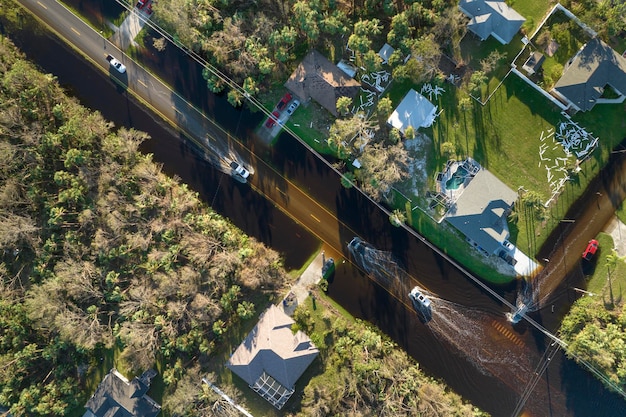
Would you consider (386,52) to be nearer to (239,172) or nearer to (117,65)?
(239,172)

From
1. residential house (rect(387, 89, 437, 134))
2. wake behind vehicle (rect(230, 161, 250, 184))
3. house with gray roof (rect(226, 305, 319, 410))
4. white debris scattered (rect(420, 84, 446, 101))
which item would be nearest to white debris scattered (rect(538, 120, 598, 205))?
white debris scattered (rect(420, 84, 446, 101))

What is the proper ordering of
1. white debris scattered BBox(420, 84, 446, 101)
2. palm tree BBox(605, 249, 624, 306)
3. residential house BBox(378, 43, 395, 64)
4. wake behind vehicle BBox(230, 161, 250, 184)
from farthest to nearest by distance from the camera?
wake behind vehicle BBox(230, 161, 250, 184) < white debris scattered BBox(420, 84, 446, 101) < residential house BBox(378, 43, 395, 64) < palm tree BBox(605, 249, 624, 306)

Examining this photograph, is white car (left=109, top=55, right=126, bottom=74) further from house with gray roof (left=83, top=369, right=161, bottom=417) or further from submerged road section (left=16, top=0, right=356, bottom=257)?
house with gray roof (left=83, top=369, right=161, bottom=417)

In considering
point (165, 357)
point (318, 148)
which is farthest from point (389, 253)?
point (165, 357)

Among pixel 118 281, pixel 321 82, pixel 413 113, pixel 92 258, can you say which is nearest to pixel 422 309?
pixel 413 113

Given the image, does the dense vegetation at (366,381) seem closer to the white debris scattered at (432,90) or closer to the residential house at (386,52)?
the white debris scattered at (432,90)

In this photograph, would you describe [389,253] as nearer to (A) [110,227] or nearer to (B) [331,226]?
(B) [331,226]
